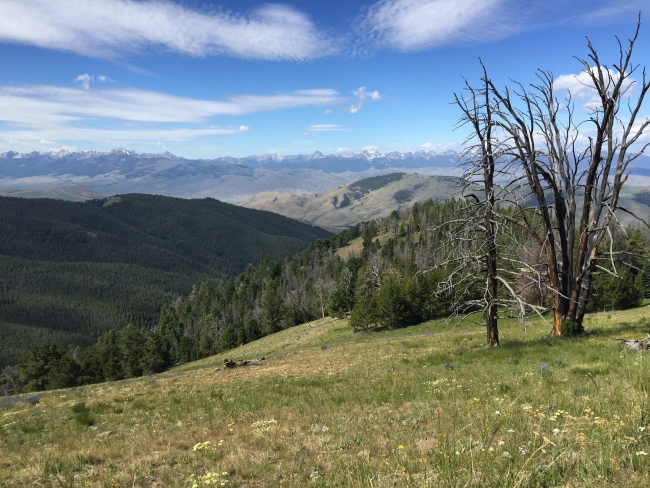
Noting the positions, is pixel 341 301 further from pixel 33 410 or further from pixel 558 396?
pixel 558 396

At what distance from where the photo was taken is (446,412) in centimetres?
817

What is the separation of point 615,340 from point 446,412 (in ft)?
34.4

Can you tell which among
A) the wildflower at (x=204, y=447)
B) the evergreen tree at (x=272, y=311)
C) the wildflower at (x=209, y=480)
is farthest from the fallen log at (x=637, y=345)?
the evergreen tree at (x=272, y=311)

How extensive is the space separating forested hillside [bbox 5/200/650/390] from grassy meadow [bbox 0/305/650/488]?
3.15 metres

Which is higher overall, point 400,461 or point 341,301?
point 400,461

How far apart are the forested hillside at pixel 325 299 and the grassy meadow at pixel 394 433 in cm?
315

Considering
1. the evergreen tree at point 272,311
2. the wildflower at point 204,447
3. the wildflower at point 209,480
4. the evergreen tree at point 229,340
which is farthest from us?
the evergreen tree at point 272,311

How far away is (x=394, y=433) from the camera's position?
722cm

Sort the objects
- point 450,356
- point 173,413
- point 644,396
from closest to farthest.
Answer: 1. point 644,396
2. point 173,413
3. point 450,356

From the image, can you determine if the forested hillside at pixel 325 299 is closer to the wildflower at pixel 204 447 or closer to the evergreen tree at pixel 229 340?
the evergreen tree at pixel 229 340

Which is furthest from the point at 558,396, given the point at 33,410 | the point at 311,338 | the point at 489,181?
the point at 311,338

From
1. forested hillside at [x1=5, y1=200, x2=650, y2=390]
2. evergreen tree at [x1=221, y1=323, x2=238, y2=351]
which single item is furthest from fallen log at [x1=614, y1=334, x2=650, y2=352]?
evergreen tree at [x1=221, y1=323, x2=238, y2=351]

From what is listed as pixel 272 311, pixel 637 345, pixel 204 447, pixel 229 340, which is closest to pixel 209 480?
pixel 204 447

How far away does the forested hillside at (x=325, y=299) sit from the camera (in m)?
51.8
